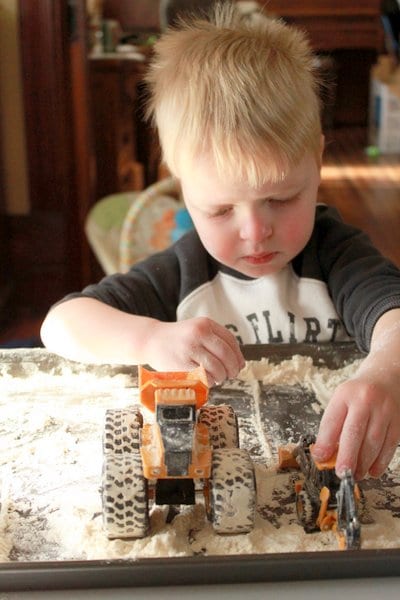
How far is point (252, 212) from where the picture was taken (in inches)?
34.4

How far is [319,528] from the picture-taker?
1.87 ft

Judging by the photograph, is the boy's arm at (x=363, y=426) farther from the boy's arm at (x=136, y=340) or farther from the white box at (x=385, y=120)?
the white box at (x=385, y=120)

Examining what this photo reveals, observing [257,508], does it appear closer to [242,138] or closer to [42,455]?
[42,455]

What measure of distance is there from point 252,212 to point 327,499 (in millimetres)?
381

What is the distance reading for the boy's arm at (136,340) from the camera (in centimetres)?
73

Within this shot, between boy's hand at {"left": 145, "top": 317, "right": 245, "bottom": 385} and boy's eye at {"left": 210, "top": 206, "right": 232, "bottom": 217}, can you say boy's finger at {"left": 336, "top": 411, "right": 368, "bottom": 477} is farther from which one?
boy's eye at {"left": 210, "top": 206, "right": 232, "bottom": 217}

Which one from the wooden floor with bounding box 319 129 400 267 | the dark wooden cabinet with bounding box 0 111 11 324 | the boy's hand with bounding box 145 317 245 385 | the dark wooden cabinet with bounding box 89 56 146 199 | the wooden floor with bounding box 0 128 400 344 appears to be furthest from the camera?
the wooden floor with bounding box 319 129 400 267

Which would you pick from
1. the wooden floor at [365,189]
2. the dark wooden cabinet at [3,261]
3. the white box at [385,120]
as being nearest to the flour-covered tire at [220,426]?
the dark wooden cabinet at [3,261]

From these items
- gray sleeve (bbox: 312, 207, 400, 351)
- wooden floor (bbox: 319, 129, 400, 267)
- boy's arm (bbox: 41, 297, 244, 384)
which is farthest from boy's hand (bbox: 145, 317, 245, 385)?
wooden floor (bbox: 319, 129, 400, 267)

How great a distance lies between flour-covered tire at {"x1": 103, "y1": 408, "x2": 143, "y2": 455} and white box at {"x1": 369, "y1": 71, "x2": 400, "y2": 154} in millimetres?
5039

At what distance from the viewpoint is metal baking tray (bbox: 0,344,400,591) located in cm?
47

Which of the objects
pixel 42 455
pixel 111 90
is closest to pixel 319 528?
pixel 42 455

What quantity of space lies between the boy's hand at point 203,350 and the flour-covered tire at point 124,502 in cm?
18

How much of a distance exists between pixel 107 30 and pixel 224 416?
3.21m
